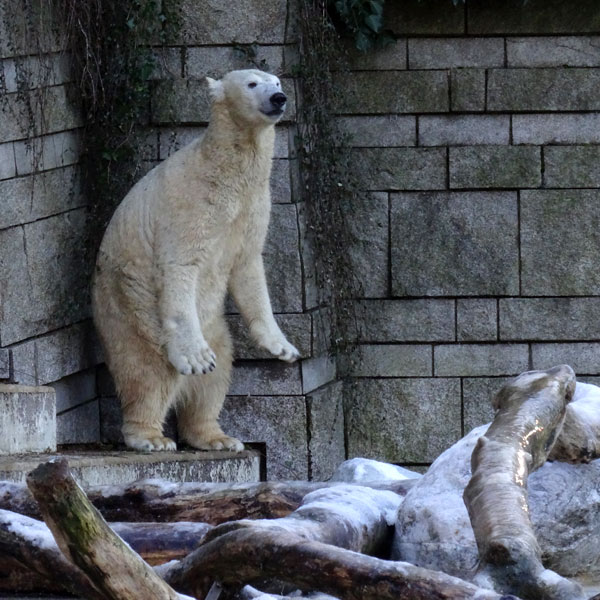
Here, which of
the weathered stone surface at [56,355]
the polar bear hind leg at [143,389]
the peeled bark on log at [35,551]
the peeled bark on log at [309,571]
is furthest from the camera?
the polar bear hind leg at [143,389]

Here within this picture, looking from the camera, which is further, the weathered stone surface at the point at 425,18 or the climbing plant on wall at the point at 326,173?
the weathered stone surface at the point at 425,18

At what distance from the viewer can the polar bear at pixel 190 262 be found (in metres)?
6.04

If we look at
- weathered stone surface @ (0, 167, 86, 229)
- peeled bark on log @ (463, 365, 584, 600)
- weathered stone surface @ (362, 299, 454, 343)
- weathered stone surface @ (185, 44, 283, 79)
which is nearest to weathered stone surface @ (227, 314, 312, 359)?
weathered stone surface @ (362, 299, 454, 343)

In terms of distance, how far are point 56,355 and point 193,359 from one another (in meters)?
0.76

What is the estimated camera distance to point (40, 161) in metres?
6.20

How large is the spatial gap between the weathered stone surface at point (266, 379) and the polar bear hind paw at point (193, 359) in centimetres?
A: 81

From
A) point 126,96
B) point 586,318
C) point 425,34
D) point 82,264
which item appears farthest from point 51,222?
point 586,318

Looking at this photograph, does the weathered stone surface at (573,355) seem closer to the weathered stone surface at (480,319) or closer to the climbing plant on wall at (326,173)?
the weathered stone surface at (480,319)

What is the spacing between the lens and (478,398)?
697 centimetres

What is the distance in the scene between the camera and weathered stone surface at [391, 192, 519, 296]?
22.7 ft

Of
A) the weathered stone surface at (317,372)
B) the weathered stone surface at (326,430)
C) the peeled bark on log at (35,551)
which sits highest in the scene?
the peeled bark on log at (35,551)

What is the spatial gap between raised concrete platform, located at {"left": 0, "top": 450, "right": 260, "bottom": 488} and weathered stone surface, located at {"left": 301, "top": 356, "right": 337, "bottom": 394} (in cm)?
49

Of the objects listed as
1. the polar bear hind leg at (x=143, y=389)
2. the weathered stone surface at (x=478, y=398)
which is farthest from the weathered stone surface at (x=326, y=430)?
the polar bear hind leg at (x=143, y=389)

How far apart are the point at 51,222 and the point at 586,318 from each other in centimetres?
273
